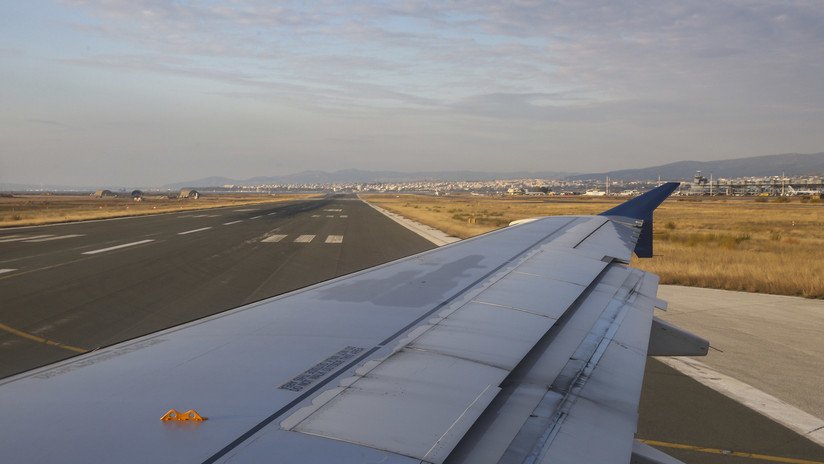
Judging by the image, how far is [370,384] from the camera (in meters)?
2.12

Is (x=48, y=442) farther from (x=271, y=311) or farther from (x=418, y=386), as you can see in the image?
(x=271, y=311)

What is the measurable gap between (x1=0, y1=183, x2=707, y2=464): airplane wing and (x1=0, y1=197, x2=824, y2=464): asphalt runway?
2.09m

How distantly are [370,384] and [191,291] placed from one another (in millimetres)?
11297

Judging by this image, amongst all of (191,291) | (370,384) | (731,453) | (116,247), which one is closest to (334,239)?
(116,247)

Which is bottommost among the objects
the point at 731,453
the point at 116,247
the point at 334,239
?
the point at 731,453

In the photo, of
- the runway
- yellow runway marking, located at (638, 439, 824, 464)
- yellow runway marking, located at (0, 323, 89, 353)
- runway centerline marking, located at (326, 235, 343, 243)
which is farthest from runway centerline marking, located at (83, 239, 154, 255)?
yellow runway marking, located at (638, 439, 824, 464)

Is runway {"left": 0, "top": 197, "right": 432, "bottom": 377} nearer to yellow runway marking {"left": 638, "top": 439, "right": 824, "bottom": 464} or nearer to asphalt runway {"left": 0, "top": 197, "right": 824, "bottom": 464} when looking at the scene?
asphalt runway {"left": 0, "top": 197, "right": 824, "bottom": 464}

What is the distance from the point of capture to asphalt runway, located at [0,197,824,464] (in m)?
5.50

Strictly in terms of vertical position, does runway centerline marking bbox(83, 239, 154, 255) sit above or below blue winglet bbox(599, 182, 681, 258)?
below

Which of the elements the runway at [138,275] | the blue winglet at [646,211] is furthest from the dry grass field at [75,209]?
the blue winglet at [646,211]

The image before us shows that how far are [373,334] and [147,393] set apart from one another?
1.19 m

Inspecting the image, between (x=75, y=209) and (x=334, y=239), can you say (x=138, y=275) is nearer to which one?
(x=334, y=239)

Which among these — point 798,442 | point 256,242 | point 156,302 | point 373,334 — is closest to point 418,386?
point 373,334

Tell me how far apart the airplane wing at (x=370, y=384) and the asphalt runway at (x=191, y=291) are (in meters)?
2.09
